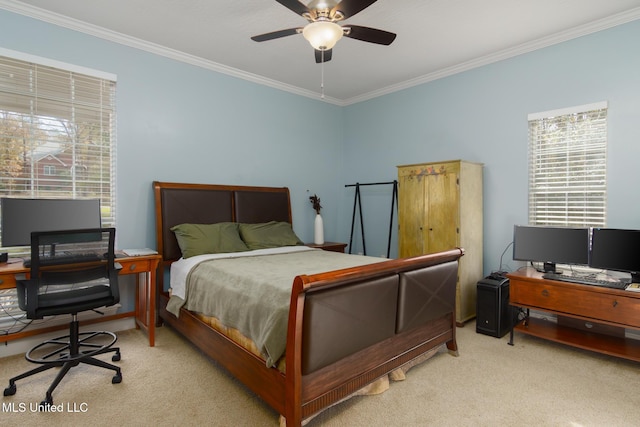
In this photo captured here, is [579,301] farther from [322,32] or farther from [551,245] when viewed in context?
[322,32]

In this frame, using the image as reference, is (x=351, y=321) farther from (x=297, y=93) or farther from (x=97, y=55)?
(x=297, y=93)

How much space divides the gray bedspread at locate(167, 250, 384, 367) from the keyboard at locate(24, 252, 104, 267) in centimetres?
77

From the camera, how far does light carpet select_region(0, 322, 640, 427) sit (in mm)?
2104

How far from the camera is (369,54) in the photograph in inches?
154

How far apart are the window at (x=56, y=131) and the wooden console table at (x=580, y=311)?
400 centimetres

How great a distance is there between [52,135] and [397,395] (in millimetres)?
3630

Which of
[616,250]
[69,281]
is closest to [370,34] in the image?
[616,250]

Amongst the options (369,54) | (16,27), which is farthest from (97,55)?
(369,54)

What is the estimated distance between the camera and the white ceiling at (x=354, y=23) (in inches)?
117

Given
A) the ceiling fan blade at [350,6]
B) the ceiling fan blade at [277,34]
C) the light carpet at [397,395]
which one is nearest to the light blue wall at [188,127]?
the light carpet at [397,395]

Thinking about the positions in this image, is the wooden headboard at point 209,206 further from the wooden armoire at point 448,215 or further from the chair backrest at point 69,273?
the wooden armoire at point 448,215

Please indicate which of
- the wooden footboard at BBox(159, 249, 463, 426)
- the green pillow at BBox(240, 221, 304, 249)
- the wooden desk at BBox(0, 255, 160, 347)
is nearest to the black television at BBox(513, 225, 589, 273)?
the wooden footboard at BBox(159, 249, 463, 426)

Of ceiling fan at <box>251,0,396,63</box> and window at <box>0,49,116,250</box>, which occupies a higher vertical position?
ceiling fan at <box>251,0,396,63</box>

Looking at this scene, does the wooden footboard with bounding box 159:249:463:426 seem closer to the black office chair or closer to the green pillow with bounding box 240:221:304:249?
the black office chair
